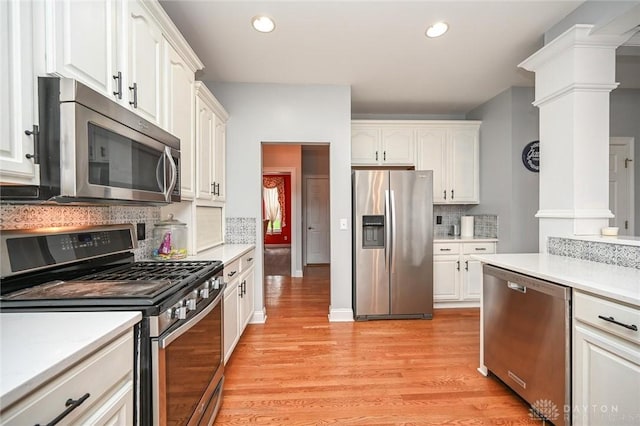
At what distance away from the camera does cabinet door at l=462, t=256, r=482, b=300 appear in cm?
367

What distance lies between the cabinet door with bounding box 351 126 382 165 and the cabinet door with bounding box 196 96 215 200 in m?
1.84

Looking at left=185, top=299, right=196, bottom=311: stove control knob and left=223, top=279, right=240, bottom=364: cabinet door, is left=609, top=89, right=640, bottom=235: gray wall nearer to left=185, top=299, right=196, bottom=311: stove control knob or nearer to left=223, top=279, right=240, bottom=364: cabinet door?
left=223, top=279, right=240, bottom=364: cabinet door

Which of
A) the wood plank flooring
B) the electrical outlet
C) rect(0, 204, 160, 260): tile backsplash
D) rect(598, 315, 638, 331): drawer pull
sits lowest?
the wood plank flooring

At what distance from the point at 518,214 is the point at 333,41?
2743mm

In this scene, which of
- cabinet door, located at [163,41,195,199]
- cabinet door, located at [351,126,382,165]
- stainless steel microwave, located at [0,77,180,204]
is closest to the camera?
stainless steel microwave, located at [0,77,180,204]

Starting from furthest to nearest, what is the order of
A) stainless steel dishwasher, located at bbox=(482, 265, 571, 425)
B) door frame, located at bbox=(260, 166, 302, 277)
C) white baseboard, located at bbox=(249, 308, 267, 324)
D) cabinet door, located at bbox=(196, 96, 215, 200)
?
door frame, located at bbox=(260, 166, 302, 277) → white baseboard, located at bbox=(249, 308, 267, 324) → cabinet door, located at bbox=(196, 96, 215, 200) → stainless steel dishwasher, located at bbox=(482, 265, 571, 425)

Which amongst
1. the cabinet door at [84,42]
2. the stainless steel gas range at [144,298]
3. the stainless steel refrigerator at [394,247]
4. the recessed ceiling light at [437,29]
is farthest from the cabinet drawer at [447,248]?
the cabinet door at [84,42]

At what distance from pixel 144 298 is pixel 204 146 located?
1798 mm

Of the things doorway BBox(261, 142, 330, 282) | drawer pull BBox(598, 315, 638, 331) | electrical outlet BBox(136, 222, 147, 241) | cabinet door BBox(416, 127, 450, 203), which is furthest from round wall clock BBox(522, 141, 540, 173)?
electrical outlet BBox(136, 222, 147, 241)

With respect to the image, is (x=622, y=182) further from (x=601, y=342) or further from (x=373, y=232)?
(x=601, y=342)

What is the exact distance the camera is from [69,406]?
0.73 m

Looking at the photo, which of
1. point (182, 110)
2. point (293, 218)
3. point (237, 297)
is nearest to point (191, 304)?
point (237, 297)

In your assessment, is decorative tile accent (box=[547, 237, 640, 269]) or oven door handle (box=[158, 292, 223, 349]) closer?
oven door handle (box=[158, 292, 223, 349])

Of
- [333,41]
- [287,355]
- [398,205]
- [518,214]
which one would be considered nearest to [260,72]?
[333,41]
